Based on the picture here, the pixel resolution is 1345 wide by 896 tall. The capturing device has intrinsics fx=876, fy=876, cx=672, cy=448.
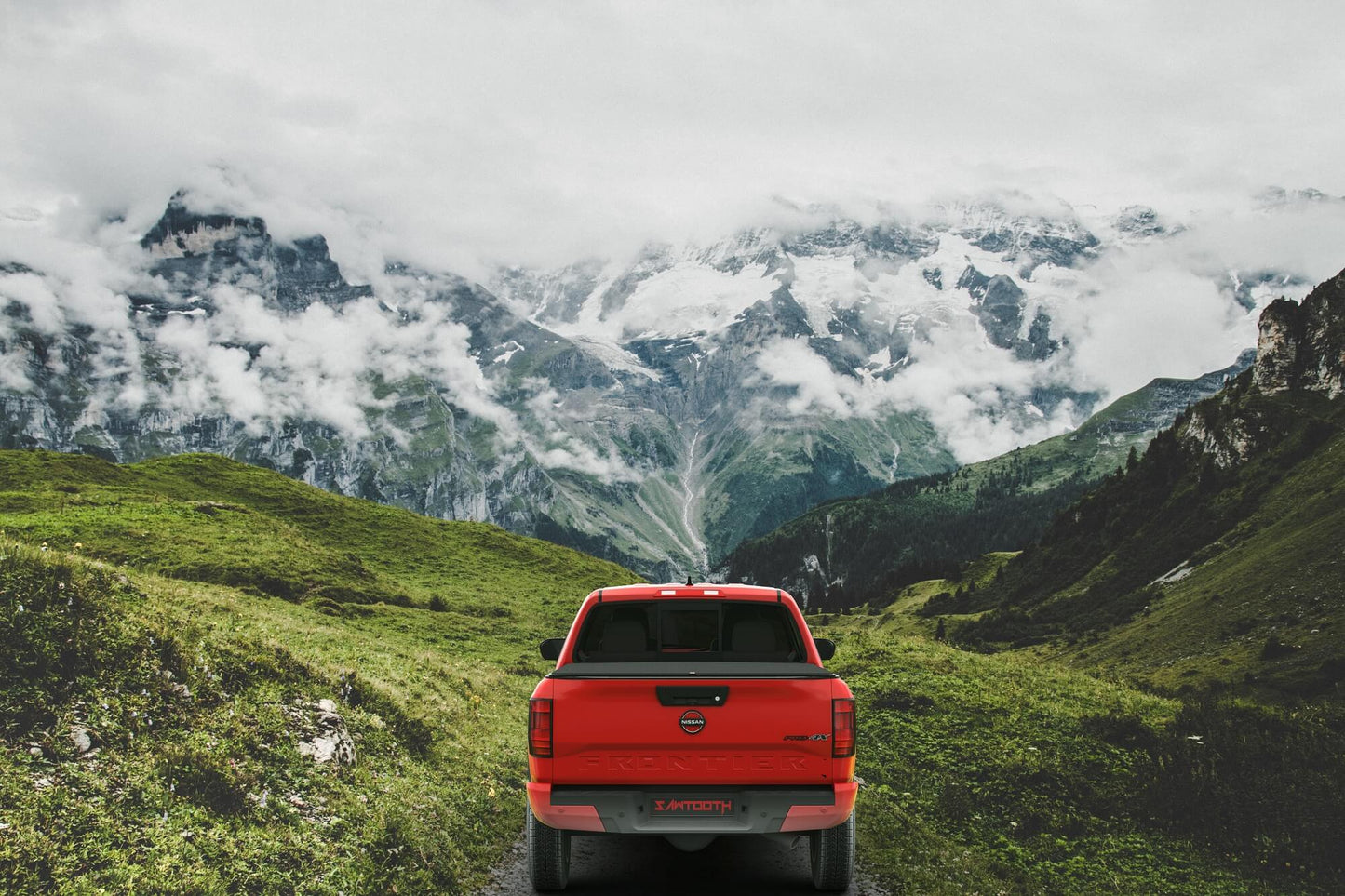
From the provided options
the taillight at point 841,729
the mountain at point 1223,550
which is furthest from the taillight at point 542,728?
the mountain at point 1223,550

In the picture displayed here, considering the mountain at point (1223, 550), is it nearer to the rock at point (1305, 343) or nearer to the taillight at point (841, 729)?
the rock at point (1305, 343)

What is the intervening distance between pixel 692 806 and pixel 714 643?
3.94m

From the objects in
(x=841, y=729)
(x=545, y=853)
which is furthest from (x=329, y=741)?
(x=841, y=729)

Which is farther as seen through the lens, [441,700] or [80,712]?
[441,700]

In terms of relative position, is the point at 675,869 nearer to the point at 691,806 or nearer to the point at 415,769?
the point at 691,806

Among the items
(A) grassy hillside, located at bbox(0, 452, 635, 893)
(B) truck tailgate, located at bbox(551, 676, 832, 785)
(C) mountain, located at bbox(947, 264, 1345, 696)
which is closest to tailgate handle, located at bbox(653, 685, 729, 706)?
(B) truck tailgate, located at bbox(551, 676, 832, 785)

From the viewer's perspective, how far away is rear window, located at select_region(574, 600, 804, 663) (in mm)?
12578

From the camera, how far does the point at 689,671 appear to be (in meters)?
10.3

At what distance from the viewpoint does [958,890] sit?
42.7 ft

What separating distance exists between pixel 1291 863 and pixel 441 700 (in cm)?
1818

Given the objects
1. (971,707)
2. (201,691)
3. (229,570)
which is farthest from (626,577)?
(201,691)

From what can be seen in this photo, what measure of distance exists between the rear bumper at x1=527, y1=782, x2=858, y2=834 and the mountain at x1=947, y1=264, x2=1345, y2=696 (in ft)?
230

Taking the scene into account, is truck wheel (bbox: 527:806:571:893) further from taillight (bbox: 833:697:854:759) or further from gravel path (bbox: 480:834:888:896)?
taillight (bbox: 833:697:854:759)

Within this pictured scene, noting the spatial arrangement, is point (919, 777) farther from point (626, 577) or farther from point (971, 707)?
point (626, 577)
